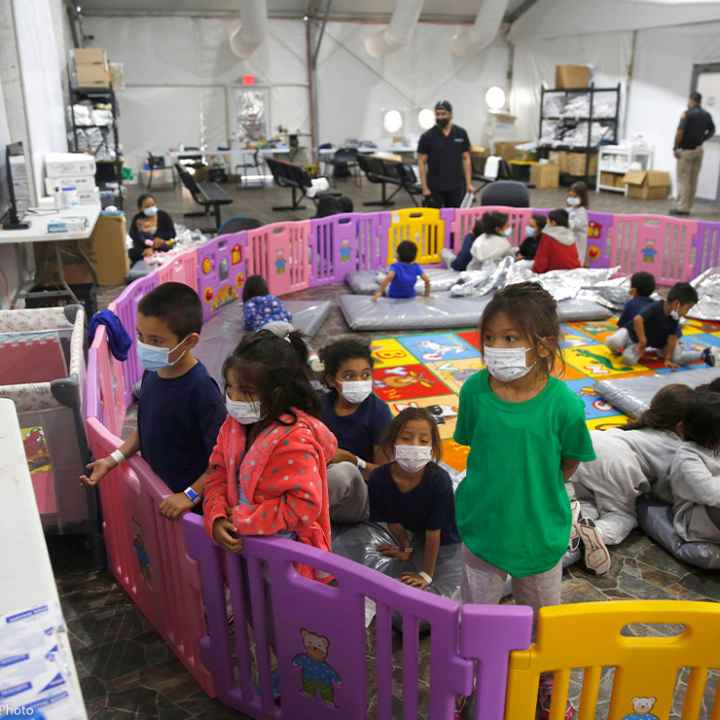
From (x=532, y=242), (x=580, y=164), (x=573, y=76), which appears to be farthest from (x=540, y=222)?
(x=573, y=76)

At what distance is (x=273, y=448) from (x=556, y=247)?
6083 mm

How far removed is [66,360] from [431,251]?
5.71m

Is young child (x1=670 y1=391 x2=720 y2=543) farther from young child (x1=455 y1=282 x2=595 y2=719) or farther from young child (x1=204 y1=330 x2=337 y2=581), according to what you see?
young child (x1=204 y1=330 x2=337 y2=581)

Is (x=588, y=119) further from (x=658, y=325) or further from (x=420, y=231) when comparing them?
(x=658, y=325)

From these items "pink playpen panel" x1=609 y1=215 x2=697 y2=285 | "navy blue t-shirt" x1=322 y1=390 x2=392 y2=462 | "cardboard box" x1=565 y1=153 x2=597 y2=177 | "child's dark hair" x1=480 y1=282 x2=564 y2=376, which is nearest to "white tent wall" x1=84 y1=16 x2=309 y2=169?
"cardboard box" x1=565 y1=153 x2=597 y2=177

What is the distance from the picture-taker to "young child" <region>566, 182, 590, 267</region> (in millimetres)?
7621

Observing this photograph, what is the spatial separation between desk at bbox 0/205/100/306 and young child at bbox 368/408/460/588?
352 cm

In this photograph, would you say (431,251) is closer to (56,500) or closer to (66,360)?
(66,360)

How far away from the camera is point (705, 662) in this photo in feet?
5.44

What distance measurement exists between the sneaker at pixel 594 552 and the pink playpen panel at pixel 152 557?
158 cm

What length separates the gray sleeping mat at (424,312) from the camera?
21.0 feet

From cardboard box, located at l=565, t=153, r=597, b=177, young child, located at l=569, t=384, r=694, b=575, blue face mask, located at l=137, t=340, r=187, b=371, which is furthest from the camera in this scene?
cardboard box, located at l=565, t=153, r=597, b=177

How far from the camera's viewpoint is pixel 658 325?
17.7 ft

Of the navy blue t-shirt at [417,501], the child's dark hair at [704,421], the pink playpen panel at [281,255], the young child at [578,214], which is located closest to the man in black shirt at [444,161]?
the young child at [578,214]
